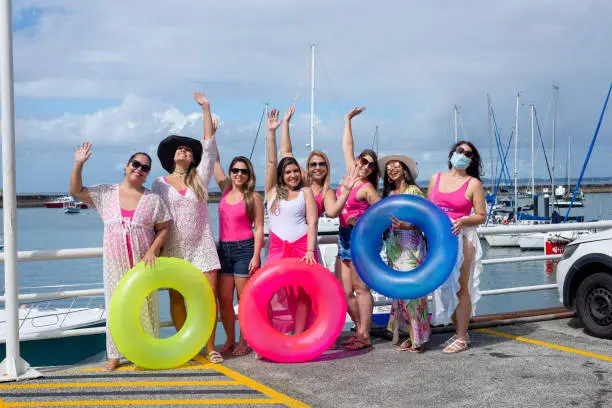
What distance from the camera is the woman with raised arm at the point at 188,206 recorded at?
5199mm

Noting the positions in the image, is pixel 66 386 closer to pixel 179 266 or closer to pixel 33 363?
pixel 179 266

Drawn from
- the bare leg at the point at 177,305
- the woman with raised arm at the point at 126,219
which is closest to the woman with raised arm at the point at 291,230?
the bare leg at the point at 177,305

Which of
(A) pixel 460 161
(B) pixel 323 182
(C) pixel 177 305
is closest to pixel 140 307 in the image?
(C) pixel 177 305

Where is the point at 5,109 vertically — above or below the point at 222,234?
above

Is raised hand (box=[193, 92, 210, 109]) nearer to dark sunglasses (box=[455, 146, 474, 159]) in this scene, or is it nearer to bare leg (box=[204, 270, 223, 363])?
bare leg (box=[204, 270, 223, 363])

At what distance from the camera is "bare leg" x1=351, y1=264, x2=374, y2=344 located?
5641 millimetres

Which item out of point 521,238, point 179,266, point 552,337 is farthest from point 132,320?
point 521,238

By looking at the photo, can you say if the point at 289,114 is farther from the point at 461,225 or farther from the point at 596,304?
the point at 596,304

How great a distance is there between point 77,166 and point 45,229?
85069mm

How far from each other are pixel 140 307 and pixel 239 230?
0.95 meters

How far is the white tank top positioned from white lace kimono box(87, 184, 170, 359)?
835 mm

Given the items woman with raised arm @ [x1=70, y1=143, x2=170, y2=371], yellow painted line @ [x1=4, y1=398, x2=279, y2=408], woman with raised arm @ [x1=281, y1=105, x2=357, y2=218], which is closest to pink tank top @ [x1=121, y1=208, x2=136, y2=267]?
woman with raised arm @ [x1=70, y1=143, x2=170, y2=371]

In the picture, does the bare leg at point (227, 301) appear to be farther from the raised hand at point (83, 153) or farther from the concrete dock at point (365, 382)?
the raised hand at point (83, 153)

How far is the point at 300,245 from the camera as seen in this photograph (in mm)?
5371
